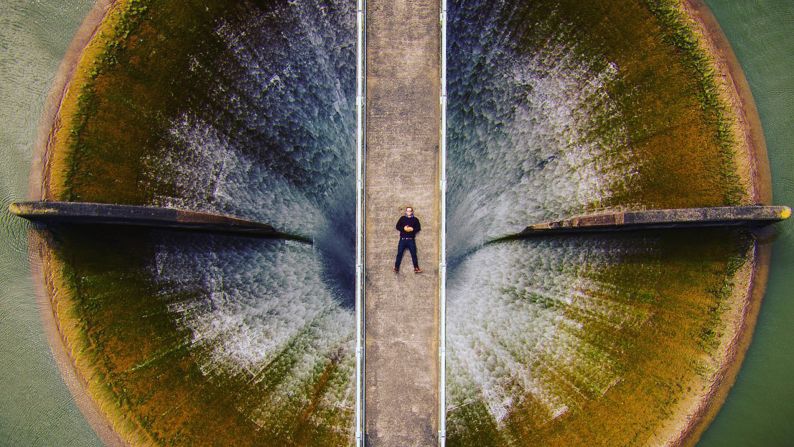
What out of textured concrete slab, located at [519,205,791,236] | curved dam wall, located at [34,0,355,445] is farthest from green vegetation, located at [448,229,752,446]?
curved dam wall, located at [34,0,355,445]

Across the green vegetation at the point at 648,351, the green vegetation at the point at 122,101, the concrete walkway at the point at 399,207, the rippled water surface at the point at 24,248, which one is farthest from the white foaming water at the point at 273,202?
the green vegetation at the point at 648,351

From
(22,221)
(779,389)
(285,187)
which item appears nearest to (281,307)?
(285,187)

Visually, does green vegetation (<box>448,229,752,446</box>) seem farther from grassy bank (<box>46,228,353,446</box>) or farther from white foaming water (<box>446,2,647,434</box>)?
grassy bank (<box>46,228,353,446</box>)

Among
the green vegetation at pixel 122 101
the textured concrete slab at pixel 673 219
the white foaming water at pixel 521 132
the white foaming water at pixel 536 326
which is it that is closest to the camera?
the textured concrete slab at pixel 673 219

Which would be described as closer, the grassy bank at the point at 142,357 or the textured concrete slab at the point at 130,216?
the textured concrete slab at the point at 130,216

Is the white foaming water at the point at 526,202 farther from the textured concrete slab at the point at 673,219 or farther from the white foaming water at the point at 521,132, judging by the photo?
the textured concrete slab at the point at 673,219

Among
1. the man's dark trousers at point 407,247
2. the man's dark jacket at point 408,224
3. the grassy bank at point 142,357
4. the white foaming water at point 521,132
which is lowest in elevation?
the grassy bank at point 142,357

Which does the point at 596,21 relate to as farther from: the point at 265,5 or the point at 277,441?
the point at 277,441

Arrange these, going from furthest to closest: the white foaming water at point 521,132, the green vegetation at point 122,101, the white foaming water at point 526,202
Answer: the white foaming water at point 521,132 < the white foaming water at point 526,202 < the green vegetation at point 122,101
